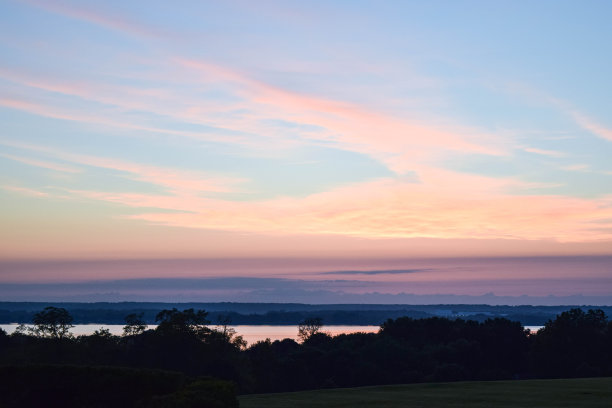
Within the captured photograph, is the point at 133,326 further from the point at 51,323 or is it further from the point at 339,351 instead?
the point at 339,351

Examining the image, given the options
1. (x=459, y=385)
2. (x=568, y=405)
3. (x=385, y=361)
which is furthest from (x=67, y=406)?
(x=385, y=361)

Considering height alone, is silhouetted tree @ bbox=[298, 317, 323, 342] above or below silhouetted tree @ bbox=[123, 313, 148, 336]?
below

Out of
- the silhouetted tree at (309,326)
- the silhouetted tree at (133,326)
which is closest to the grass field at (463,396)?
the silhouetted tree at (133,326)

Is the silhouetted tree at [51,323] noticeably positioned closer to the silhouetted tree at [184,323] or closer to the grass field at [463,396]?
the silhouetted tree at [184,323]

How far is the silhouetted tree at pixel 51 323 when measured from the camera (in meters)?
51.8

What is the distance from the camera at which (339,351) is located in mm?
70875

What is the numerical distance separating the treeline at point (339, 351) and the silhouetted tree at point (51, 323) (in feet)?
0.25

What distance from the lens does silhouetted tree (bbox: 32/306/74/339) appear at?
51781 mm

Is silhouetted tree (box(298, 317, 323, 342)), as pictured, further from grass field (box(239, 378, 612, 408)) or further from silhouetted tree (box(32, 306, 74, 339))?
grass field (box(239, 378, 612, 408))

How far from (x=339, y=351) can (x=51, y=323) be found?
30.3m

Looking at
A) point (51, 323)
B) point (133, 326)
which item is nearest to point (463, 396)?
point (133, 326)

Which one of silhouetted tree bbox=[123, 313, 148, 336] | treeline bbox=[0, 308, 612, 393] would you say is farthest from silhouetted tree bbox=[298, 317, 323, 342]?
silhouetted tree bbox=[123, 313, 148, 336]

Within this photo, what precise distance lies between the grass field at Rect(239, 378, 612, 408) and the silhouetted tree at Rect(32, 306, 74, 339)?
2046 cm

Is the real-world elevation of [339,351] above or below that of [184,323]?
below
